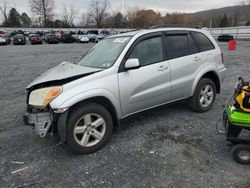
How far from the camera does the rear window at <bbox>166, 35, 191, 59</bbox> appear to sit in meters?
3.97

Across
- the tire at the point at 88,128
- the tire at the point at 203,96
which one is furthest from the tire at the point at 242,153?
the tire at the point at 88,128

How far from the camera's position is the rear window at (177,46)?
397cm

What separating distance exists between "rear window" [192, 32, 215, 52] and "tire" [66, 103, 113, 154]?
2.55 metres

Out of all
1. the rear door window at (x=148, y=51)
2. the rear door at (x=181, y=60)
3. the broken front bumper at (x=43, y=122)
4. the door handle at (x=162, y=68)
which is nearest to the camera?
the broken front bumper at (x=43, y=122)

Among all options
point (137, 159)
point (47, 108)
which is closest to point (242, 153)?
point (137, 159)

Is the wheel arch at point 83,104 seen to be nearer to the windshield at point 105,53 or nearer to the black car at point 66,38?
the windshield at point 105,53

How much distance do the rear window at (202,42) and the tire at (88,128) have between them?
2552 mm

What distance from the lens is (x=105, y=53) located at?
3.77 m

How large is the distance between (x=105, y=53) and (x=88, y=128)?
1412 millimetres

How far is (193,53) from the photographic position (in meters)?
4.26

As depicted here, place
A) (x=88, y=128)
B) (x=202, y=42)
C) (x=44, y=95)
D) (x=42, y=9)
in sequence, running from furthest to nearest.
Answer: (x=42, y=9), (x=202, y=42), (x=88, y=128), (x=44, y=95)

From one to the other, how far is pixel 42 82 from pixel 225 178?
2.76 m

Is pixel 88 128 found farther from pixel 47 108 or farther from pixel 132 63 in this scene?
pixel 132 63

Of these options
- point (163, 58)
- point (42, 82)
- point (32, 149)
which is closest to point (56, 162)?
point (32, 149)
